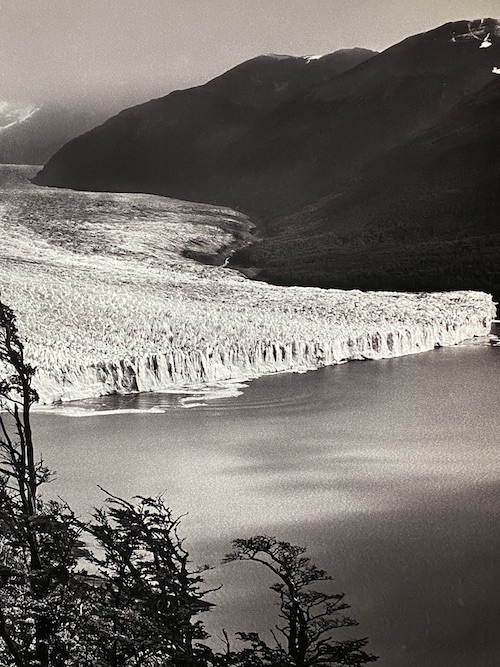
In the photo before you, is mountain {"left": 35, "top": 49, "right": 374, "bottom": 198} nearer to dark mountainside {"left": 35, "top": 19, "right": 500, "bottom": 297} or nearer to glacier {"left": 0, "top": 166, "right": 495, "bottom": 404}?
dark mountainside {"left": 35, "top": 19, "right": 500, "bottom": 297}

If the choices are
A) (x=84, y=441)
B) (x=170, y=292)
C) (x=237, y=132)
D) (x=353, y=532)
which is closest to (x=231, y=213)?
(x=237, y=132)

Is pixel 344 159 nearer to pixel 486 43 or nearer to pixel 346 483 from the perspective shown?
pixel 486 43

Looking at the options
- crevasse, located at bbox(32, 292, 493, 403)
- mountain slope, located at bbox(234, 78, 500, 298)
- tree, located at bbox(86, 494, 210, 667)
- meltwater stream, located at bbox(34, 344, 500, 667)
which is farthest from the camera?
mountain slope, located at bbox(234, 78, 500, 298)

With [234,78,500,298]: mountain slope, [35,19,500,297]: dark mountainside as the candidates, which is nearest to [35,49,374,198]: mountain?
[35,19,500,297]: dark mountainside

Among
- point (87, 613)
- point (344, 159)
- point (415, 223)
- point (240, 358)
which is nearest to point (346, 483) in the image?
point (87, 613)

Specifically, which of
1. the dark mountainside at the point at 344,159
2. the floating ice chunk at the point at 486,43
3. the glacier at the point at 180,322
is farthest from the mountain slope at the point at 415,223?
the floating ice chunk at the point at 486,43

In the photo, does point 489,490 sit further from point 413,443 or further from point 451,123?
point 451,123

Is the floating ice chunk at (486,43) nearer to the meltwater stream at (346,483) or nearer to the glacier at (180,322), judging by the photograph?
the glacier at (180,322)
